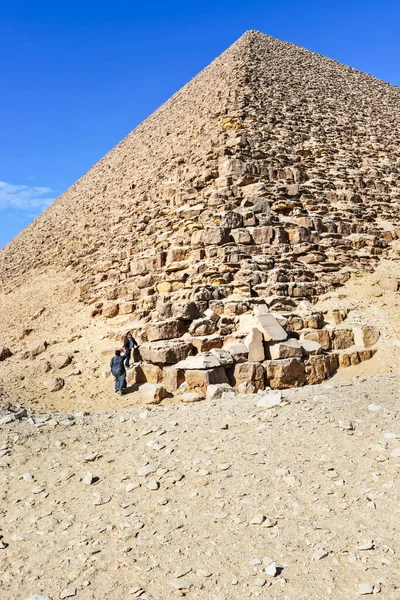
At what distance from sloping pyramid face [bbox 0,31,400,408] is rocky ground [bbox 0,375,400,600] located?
2.78 meters

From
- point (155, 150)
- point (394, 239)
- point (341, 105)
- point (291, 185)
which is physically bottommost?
point (394, 239)

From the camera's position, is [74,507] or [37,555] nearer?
[37,555]

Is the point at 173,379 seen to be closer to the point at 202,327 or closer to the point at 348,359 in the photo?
the point at 202,327

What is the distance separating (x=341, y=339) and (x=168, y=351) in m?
2.89

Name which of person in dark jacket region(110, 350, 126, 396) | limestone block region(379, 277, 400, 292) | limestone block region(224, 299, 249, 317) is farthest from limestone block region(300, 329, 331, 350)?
person in dark jacket region(110, 350, 126, 396)

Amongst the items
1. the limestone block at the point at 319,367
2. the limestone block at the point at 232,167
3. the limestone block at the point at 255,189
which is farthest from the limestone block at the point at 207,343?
the limestone block at the point at 232,167

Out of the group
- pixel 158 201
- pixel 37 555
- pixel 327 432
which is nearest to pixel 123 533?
pixel 37 555

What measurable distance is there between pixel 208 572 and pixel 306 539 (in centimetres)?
71

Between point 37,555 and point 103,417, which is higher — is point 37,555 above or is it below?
below

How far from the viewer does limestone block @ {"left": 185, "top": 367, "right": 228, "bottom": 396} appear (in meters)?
6.60

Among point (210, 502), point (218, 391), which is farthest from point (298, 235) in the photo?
point (210, 502)

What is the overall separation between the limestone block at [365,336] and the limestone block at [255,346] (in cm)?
184

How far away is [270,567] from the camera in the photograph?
2916 mm

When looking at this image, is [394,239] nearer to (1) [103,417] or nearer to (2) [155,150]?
(1) [103,417]
